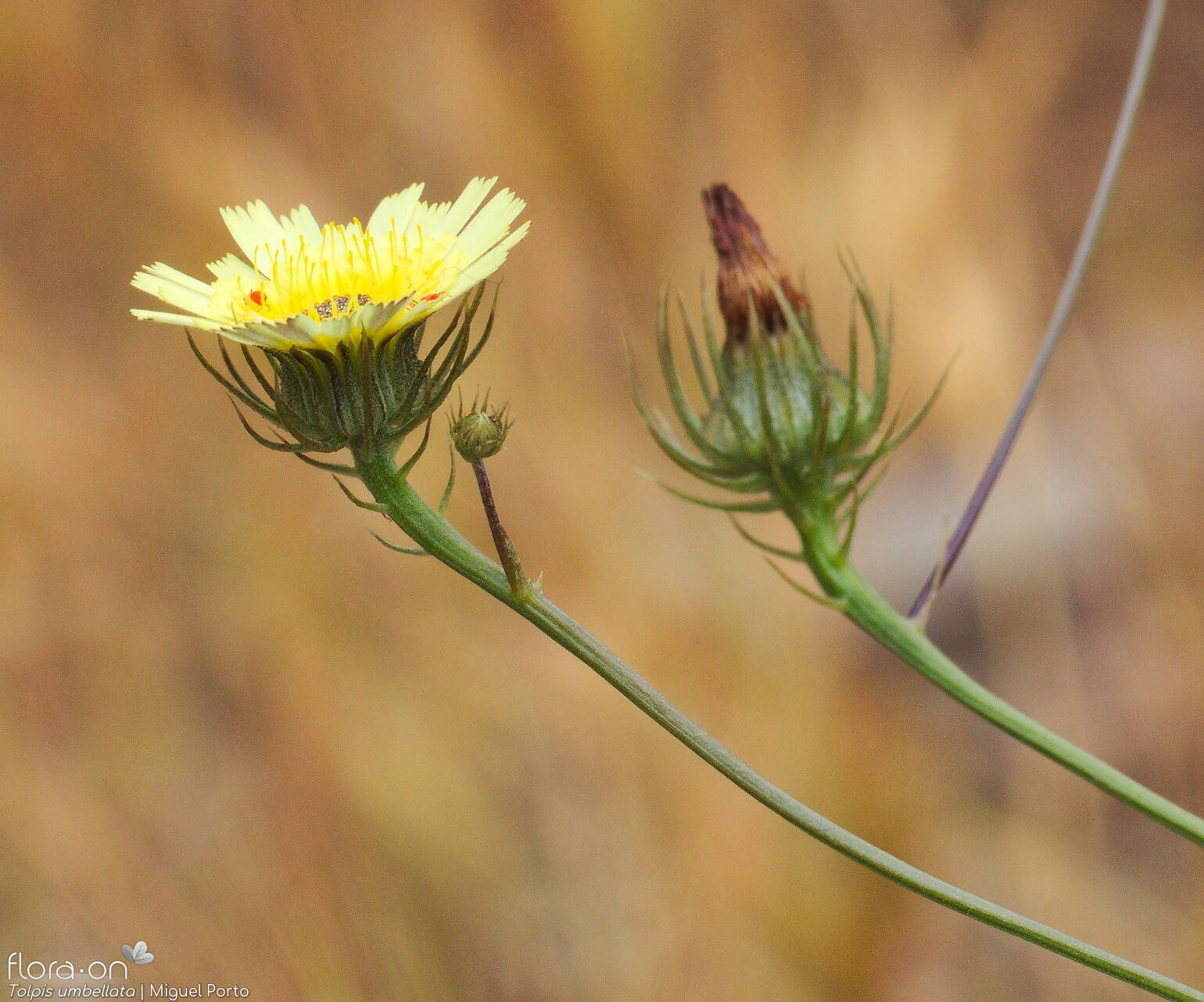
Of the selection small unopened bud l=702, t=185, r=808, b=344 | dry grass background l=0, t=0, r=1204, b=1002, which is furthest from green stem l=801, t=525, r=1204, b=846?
dry grass background l=0, t=0, r=1204, b=1002

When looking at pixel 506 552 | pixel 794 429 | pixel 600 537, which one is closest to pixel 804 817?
pixel 506 552

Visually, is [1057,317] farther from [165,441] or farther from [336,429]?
[165,441]

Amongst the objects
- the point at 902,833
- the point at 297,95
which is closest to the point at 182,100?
A: the point at 297,95

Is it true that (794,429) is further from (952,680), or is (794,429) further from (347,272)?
(347,272)

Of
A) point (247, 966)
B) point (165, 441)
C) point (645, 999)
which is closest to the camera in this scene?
point (247, 966)

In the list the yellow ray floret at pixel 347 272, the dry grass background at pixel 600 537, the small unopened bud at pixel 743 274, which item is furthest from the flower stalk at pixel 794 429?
the dry grass background at pixel 600 537

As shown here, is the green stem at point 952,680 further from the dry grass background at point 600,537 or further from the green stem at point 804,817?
the dry grass background at point 600,537

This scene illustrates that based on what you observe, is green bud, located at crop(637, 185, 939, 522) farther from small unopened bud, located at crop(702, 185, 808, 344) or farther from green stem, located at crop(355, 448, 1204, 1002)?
green stem, located at crop(355, 448, 1204, 1002)
